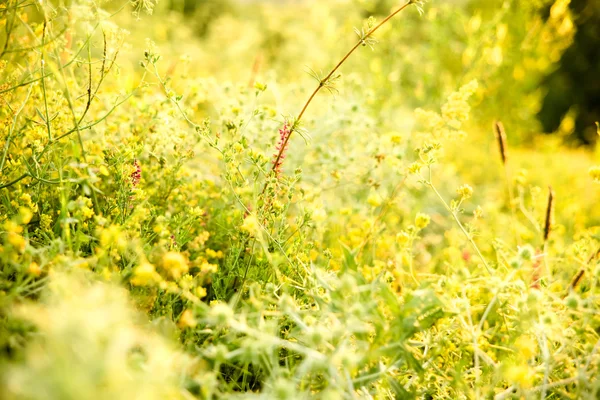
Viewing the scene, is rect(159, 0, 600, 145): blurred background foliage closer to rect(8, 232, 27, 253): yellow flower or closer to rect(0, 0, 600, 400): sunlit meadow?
rect(0, 0, 600, 400): sunlit meadow

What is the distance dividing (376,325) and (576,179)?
414 cm

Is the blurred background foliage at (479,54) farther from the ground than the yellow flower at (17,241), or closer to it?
farther from the ground

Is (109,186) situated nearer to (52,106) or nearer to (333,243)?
(52,106)

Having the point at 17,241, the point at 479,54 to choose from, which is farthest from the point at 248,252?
the point at 479,54

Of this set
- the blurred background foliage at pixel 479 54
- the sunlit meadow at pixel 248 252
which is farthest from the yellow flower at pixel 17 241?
the blurred background foliage at pixel 479 54

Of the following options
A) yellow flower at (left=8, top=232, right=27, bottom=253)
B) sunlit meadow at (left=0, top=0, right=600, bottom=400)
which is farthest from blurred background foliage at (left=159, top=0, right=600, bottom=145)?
yellow flower at (left=8, top=232, right=27, bottom=253)

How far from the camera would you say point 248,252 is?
170 cm

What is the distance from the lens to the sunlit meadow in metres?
0.98

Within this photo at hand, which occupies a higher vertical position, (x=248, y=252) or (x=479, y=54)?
(x=479, y=54)

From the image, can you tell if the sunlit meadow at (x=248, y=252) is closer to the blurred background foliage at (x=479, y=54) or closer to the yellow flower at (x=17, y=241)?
the yellow flower at (x=17, y=241)

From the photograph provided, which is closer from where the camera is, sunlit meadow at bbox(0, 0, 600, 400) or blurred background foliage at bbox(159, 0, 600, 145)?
sunlit meadow at bbox(0, 0, 600, 400)

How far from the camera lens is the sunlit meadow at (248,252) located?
0.98m

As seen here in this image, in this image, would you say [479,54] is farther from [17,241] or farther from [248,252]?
[17,241]

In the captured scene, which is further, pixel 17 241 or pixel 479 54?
pixel 479 54
